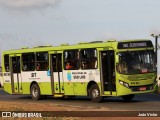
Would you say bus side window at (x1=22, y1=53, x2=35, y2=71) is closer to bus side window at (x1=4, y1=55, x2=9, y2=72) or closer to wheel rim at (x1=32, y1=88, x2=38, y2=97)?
wheel rim at (x1=32, y1=88, x2=38, y2=97)

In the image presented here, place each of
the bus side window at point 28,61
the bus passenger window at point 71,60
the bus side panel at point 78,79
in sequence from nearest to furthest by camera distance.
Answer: the bus side panel at point 78,79
the bus passenger window at point 71,60
the bus side window at point 28,61

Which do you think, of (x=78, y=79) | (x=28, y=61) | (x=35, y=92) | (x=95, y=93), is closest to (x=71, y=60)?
(x=78, y=79)

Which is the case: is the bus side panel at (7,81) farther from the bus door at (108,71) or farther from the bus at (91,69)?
the bus door at (108,71)

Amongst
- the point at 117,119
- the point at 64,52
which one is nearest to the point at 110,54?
the point at 64,52

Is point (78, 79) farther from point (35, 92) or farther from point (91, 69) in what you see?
point (35, 92)

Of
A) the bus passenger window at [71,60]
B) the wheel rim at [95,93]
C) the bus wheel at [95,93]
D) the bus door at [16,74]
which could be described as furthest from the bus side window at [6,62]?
the wheel rim at [95,93]

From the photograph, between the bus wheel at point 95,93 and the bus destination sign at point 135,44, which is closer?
the bus destination sign at point 135,44

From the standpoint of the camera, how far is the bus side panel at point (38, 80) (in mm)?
29250

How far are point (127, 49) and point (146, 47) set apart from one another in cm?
111

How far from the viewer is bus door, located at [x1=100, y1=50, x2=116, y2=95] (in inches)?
978

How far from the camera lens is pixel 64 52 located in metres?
27.8

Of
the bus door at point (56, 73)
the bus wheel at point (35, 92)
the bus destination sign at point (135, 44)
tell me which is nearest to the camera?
the bus destination sign at point (135, 44)

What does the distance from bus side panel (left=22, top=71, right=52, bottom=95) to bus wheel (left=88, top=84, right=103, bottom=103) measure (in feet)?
12.2

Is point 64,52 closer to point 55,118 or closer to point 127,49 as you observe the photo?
point 127,49
